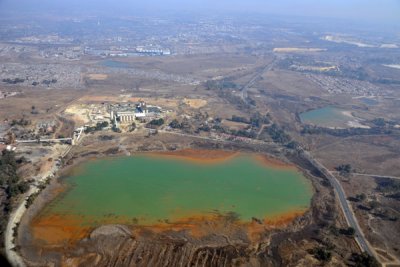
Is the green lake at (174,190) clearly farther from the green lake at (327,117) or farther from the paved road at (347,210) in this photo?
the green lake at (327,117)

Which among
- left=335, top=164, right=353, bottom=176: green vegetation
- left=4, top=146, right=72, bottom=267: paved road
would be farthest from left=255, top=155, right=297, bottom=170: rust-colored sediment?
left=4, top=146, right=72, bottom=267: paved road

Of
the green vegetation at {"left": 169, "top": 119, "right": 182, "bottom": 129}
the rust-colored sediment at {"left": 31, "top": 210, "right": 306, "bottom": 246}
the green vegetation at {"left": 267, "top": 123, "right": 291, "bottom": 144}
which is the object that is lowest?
the rust-colored sediment at {"left": 31, "top": 210, "right": 306, "bottom": 246}

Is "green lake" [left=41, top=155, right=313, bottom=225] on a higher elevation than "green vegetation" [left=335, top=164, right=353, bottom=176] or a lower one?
lower

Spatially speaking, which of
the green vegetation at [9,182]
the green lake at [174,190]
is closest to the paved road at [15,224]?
the green vegetation at [9,182]

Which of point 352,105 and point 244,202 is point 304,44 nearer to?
point 352,105

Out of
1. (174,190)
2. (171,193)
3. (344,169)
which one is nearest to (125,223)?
(171,193)

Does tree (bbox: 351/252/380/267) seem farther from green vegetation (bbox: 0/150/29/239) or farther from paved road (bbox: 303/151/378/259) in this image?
green vegetation (bbox: 0/150/29/239)

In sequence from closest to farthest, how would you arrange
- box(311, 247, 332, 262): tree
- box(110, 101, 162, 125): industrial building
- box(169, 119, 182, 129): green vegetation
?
box(311, 247, 332, 262): tree, box(169, 119, 182, 129): green vegetation, box(110, 101, 162, 125): industrial building
